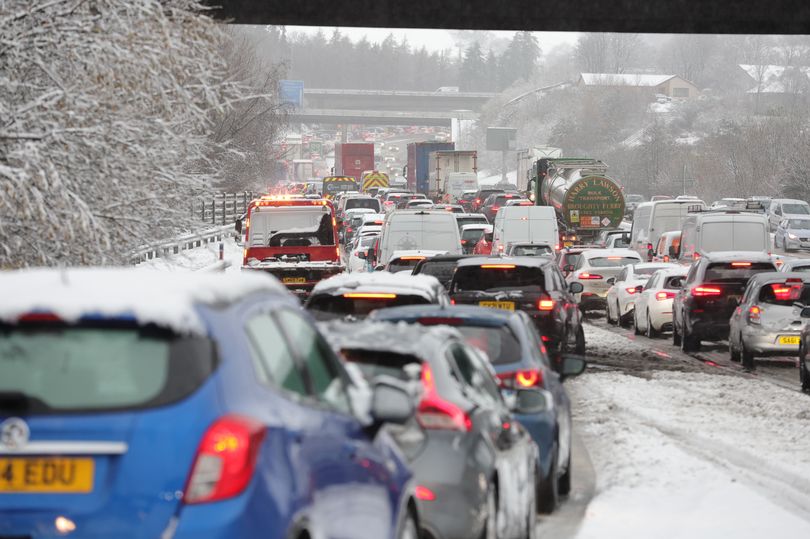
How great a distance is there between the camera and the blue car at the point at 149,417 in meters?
4.83

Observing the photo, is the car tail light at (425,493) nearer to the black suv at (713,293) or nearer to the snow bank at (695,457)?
the snow bank at (695,457)

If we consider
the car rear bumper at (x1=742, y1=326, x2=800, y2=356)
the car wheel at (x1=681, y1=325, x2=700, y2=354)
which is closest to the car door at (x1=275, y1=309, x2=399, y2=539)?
the car rear bumper at (x1=742, y1=326, x2=800, y2=356)

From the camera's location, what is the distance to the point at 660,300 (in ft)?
97.8

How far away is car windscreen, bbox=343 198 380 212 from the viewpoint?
69325 mm

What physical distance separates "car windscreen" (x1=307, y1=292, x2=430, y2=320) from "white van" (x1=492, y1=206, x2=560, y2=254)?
28586 mm

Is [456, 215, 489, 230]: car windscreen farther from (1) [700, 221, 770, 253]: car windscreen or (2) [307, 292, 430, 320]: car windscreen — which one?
(2) [307, 292, 430, 320]: car windscreen

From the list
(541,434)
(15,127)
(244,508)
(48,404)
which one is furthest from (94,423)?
(15,127)

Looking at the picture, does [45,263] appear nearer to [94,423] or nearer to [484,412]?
[484,412]

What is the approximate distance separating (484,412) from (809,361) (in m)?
12.2

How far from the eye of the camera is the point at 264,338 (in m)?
5.47

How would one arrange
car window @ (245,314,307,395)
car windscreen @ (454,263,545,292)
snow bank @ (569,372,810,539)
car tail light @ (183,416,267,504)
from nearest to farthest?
1. car tail light @ (183,416,267,504)
2. car window @ (245,314,307,395)
3. snow bank @ (569,372,810,539)
4. car windscreen @ (454,263,545,292)

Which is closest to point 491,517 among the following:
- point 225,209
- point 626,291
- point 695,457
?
point 695,457

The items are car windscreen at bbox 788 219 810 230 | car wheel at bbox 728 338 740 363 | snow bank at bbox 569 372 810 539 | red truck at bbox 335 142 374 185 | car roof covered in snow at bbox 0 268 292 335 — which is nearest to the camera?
car roof covered in snow at bbox 0 268 292 335

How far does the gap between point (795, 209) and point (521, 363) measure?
65.1 m
